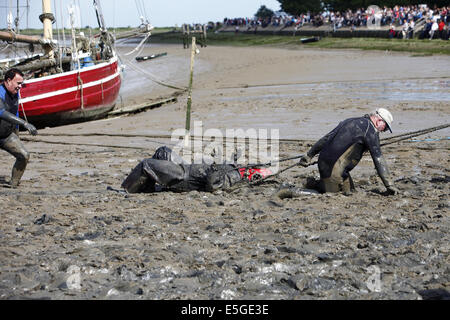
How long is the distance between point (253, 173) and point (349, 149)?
5.21ft

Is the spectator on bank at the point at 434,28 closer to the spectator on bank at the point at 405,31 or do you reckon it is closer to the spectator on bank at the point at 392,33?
the spectator on bank at the point at 405,31

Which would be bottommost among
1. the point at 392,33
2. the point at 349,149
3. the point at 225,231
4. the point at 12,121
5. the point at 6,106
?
the point at 225,231

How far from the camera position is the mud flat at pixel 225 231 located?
17.7 feet

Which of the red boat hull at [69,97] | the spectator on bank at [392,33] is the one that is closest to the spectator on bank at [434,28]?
the spectator on bank at [392,33]

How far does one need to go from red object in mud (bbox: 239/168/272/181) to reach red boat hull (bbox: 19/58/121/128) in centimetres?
864

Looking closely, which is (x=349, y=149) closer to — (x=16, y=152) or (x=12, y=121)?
(x=12, y=121)

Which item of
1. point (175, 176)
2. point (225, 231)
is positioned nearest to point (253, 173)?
point (175, 176)

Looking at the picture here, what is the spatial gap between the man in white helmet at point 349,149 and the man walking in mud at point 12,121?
4333 mm

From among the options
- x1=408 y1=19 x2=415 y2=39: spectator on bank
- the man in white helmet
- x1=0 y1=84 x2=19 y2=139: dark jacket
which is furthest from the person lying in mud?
x1=408 y1=19 x2=415 y2=39: spectator on bank

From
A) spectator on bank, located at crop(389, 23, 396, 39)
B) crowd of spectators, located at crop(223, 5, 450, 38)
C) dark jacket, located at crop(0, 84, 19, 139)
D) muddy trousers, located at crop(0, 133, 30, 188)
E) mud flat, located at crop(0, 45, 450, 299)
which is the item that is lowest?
mud flat, located at crop(0, 45, 450, 299)

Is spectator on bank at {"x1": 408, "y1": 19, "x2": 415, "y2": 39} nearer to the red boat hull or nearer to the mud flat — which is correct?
the red boat hull

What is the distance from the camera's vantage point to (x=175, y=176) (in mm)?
8586

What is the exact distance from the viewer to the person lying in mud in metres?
8.52
